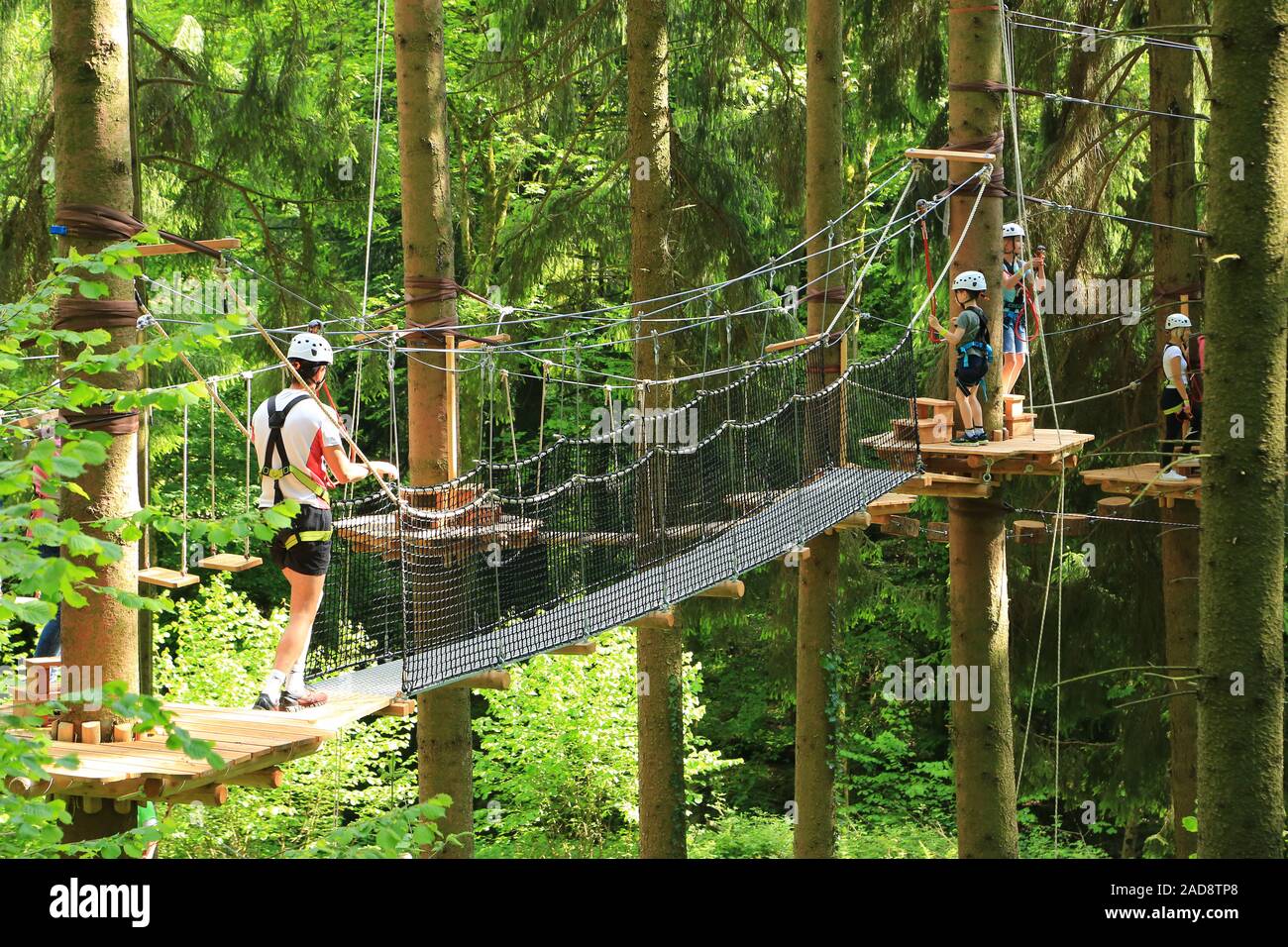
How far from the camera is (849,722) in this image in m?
16.5

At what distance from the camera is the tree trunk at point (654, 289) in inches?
358

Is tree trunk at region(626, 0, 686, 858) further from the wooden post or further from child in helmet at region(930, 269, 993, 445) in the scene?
the wooden post

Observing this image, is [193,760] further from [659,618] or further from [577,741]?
[577,741]

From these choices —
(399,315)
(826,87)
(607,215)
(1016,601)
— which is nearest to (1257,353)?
(826,87)

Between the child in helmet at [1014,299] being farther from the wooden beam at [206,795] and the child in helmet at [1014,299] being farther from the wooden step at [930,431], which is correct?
the wooden beam at [206,795]

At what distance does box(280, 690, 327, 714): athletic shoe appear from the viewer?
17.2ft

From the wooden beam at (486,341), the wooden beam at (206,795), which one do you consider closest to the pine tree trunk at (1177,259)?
the wooden beam at (486,341)

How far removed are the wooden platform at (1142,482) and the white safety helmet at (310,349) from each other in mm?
4136

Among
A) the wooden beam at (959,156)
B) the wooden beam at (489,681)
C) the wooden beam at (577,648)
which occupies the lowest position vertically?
the wooden beam at (489,681)

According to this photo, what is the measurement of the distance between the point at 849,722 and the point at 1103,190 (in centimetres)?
835

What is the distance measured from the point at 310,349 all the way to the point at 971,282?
2950 millimetres

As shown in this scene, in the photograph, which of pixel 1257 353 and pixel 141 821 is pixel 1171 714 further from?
pixel 141 821

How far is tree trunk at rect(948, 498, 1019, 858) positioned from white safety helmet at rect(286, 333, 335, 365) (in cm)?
291

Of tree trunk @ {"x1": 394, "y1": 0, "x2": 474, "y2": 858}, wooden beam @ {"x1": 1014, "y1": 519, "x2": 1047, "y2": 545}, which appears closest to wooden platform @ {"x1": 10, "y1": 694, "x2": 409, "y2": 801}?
tree trunk @ {"x1": 394, "y1": 0, "x2": 474, "y2": 858}
